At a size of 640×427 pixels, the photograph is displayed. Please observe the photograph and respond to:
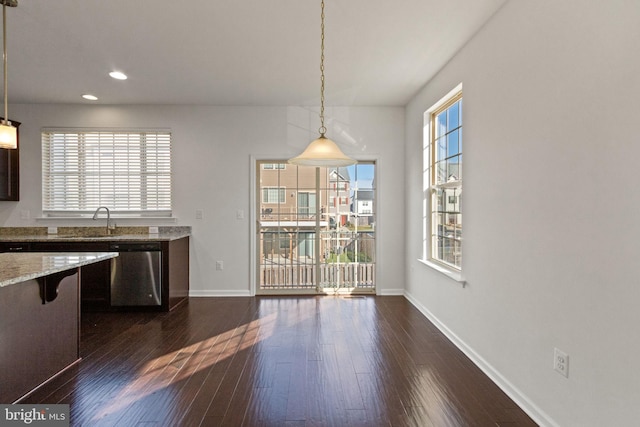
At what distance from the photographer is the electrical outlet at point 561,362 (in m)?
1.86

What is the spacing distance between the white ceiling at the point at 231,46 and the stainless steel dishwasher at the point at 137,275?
1902 millimetres

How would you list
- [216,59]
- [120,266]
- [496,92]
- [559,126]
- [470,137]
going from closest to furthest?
1. [559,126]
2. [496,92]
3. [470,137]
4. [216,59]
5. [120,266]

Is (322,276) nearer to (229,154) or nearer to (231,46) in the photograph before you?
(229,154)

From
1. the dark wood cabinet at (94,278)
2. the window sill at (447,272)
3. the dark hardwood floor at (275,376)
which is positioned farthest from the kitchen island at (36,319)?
the window sill at (447,272)

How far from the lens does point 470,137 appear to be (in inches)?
118

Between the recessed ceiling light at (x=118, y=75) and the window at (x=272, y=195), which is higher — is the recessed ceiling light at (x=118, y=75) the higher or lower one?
the higher one

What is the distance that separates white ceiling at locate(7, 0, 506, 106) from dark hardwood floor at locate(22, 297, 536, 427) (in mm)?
2626

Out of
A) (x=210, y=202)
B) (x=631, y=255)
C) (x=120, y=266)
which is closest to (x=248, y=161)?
(x=210, y=202)

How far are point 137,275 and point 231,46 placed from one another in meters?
2.82

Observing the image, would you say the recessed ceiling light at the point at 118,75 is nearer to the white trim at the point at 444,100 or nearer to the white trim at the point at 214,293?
the white trim at the point at 214,293

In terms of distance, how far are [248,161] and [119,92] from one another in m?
1.74

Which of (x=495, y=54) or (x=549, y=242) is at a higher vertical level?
(x=495, y=54)

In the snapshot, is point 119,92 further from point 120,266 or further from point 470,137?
point 470,137

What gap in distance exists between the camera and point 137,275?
420 cm
